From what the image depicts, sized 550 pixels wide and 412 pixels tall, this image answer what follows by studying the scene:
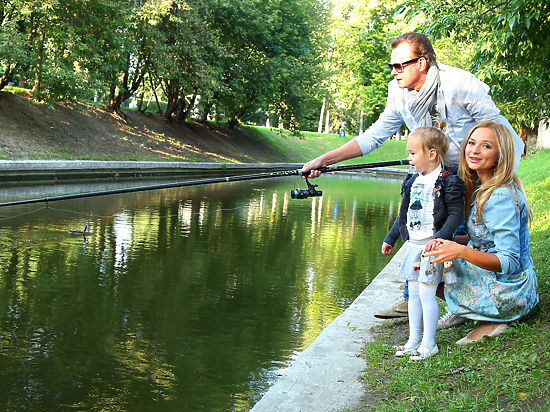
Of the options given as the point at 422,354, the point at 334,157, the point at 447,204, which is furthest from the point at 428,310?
the point at 334,157

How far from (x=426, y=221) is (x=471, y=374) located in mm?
902

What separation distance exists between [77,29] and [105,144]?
4.54 meters

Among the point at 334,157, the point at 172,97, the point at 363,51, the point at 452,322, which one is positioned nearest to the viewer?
the point at 452,322

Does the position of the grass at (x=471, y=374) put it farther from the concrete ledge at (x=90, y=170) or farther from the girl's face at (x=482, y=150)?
the concrete ledge at (x=90, y=170)

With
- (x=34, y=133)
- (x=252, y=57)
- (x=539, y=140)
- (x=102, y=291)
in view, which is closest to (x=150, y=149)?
(x=34, y=133)

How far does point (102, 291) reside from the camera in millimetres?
6918

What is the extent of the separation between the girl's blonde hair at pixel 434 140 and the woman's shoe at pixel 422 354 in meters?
1.10

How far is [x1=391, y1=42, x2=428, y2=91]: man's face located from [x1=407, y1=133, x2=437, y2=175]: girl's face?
0.38m

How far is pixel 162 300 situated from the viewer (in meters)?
6.75

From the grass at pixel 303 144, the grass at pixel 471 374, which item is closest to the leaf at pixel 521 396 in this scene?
the grass at pixel 471 374

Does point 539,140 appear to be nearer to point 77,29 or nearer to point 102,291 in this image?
point 77,29

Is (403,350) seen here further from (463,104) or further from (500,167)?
(463,104)

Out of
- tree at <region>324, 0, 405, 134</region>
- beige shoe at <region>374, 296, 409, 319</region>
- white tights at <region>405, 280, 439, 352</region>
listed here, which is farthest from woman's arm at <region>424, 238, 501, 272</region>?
tree at <region>324, 0, 405, 134</region>

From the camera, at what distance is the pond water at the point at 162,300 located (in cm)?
459
